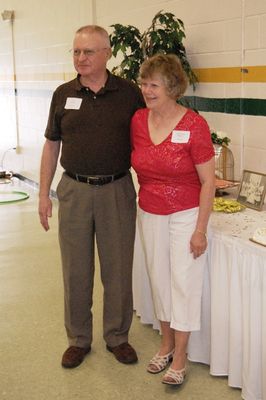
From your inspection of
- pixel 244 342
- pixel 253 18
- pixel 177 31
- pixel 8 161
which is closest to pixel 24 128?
pixel 8 161

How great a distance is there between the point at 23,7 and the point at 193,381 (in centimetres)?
536

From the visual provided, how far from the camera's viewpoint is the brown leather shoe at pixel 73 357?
8.49ft

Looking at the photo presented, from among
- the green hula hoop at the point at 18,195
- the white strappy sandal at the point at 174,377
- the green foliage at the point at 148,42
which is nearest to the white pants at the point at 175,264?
the white strappy sandal at the point at 174,377

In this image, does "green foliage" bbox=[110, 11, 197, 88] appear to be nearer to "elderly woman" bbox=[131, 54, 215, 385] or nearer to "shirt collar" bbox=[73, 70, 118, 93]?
"shirt collar" bbox=[73, 70, 118, 93]

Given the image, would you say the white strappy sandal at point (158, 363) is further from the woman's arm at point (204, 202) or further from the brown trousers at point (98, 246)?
the woman's arm at point (204, 202)

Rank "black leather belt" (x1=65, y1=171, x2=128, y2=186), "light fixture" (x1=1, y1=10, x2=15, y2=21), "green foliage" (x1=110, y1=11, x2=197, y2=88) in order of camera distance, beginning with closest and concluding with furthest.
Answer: "black leather belt" (x1=65, y1=171, x2=128, y2=186), "green foliage" (x1=110, y1=11, x2=197, y2=88), "light fixture" (x1=1, y1=10, x2=15, y2=21)

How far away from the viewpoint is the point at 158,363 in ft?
8.30

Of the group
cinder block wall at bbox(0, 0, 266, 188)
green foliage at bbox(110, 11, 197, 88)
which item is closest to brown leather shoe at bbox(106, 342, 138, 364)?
cinder block wall at bbox(0, 0, 266, 188)

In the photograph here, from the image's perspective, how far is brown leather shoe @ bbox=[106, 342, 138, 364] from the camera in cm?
261

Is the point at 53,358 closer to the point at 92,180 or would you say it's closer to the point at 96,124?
the point at 92,180

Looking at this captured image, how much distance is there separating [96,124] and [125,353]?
112 cm

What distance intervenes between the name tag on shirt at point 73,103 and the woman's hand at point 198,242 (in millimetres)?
745

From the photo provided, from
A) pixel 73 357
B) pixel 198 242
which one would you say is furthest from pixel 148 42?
pixel 73 357

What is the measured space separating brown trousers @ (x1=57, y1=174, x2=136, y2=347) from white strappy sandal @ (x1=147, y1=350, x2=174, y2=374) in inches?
8.2
